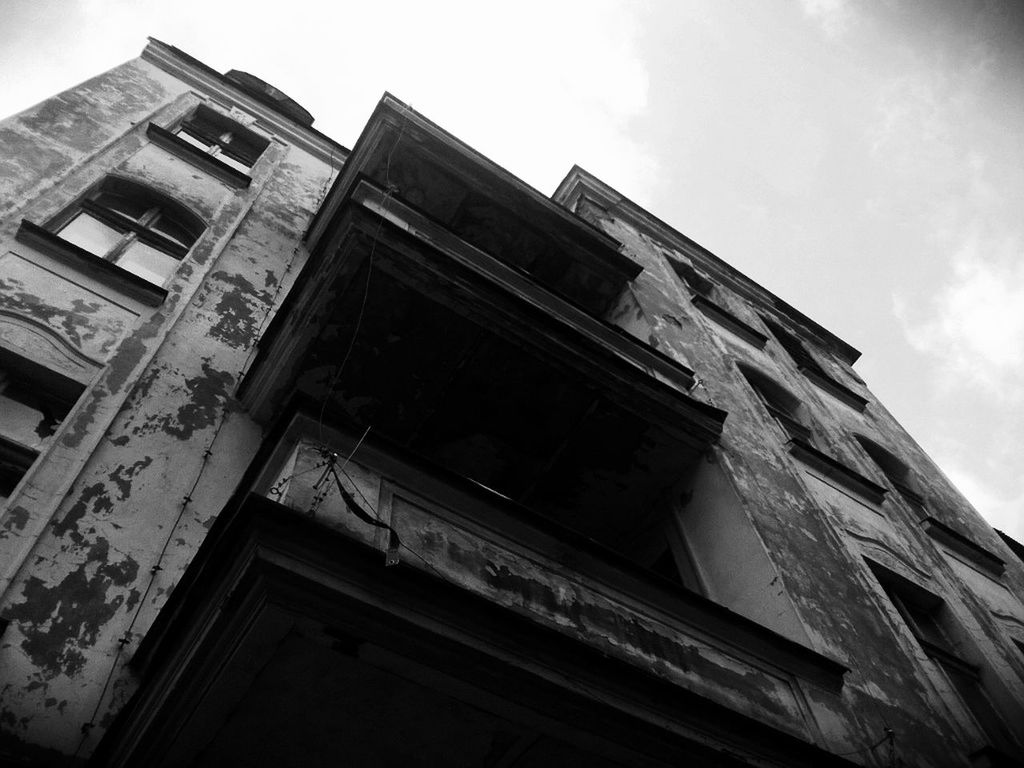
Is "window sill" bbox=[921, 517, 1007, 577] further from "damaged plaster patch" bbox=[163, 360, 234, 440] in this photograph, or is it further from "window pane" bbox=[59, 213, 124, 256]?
"window pane" bbox=[59, 213, 124, 256]

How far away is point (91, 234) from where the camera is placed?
278 inches

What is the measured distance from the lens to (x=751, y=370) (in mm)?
10797

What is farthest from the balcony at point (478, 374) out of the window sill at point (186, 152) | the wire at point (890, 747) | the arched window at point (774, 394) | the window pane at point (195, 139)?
the window pane at point (195, 139)

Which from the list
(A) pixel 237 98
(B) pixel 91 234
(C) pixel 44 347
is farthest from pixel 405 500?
(A) pixel 237 98

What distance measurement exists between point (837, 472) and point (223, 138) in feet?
31.3

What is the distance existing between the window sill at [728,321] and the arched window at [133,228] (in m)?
7.52

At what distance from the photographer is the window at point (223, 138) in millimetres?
10156

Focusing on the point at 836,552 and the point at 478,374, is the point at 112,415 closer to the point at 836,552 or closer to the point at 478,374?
the point at 478,374

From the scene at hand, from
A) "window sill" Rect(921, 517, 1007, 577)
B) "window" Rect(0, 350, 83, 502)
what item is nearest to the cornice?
"window" Rect(0, 350, 83, 502)

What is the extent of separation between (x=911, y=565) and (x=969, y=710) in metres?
1.87

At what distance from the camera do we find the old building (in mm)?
3143

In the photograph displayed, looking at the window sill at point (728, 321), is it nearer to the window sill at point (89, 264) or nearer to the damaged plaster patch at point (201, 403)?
the damaged plaster patch at point (201, 403)

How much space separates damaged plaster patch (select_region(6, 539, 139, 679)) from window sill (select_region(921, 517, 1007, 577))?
9.39 metres

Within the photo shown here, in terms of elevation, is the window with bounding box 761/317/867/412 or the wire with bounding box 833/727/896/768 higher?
the window with bounding box 761/317/867/412
